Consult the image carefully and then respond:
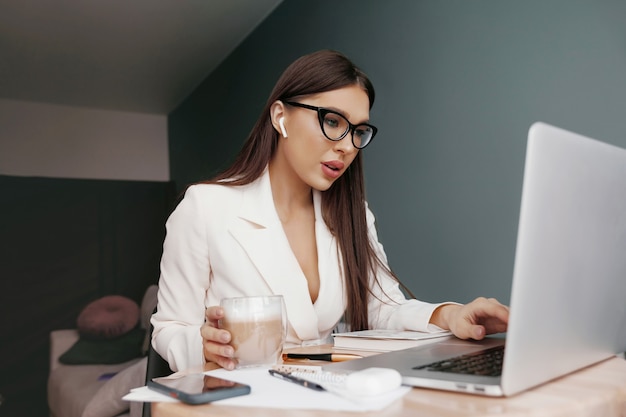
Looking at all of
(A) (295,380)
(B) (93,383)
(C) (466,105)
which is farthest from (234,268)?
(B) (93,383)

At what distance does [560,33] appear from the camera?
182 centimetres

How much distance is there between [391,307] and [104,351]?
324cm

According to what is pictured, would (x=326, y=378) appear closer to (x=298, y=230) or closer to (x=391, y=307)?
(x=391, y=307)

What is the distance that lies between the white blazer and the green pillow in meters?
3.05

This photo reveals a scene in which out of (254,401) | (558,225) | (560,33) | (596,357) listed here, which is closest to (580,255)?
(558,225)

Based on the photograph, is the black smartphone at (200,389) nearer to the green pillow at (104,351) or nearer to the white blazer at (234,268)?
the white blazer at (234,268)

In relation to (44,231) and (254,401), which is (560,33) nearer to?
(254,401)

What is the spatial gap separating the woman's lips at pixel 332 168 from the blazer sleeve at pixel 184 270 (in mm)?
316

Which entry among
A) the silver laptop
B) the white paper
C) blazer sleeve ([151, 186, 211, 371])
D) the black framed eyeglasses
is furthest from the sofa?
the silver laptop

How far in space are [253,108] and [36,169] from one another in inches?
109

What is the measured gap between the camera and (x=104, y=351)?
420 centimetres

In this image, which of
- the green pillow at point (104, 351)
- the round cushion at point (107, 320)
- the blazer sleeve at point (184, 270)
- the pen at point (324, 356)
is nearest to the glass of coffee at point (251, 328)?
the pen at point (324, 356)

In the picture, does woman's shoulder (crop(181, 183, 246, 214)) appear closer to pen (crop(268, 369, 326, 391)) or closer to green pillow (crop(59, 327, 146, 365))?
pen (crop(268, 369, 326, 391))

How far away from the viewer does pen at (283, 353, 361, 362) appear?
991 millimetres
